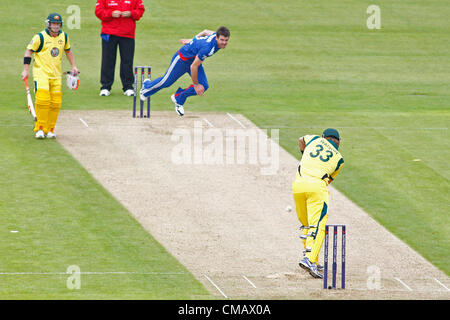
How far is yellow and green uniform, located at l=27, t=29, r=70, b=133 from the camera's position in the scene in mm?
19531

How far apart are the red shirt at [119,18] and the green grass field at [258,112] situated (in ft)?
6.09

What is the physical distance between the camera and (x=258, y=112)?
23.8 metres

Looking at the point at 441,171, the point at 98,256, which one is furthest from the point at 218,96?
the point at 98,256

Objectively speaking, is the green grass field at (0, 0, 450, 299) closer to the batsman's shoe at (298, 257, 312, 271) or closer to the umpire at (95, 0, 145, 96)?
the umpire at (95, 0, 145, 96)

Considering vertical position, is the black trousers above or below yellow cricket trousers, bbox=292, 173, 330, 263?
above

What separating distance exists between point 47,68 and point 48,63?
0.38 feet

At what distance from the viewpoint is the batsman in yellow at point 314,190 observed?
45.2ft

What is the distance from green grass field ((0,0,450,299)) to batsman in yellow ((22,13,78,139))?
984 millimetres

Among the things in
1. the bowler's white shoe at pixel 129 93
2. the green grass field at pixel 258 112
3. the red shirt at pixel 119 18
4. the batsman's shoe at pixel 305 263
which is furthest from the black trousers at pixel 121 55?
the batsman's shoe at pixel 305 263

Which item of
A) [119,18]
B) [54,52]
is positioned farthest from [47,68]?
[119,18]

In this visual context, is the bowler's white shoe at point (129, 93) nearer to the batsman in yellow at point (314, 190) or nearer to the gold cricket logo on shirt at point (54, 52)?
the gold cricket logo on shirt at point (54, 52)

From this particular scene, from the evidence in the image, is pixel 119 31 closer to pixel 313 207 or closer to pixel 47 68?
pixel 47 68

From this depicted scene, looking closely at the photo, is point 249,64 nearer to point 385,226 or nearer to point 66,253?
point 385,226

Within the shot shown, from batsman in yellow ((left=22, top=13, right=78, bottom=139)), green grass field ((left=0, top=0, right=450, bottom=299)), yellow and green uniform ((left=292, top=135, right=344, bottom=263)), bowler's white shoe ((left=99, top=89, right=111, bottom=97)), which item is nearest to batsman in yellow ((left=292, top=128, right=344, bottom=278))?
yellow and green uniform ((left=292, top=135, right=344, bottom=263))
